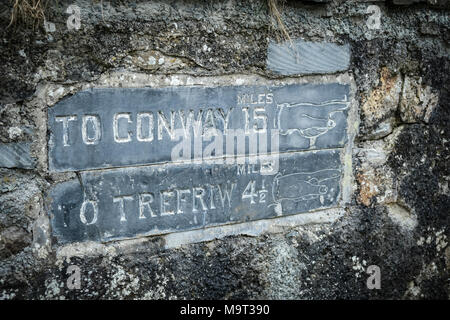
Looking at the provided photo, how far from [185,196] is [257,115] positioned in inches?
15.1

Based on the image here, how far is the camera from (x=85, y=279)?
151cm

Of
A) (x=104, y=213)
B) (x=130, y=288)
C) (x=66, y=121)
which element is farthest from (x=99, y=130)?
(x=130, y=288)

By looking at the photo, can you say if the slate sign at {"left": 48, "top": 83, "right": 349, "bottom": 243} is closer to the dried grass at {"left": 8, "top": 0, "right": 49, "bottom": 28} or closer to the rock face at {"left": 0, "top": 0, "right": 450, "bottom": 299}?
the rock face at {"left": 0, "top": 0, "right": 450, "bottom": 299}

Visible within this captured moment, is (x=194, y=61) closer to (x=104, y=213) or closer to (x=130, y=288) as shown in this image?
(x=104, y=213)

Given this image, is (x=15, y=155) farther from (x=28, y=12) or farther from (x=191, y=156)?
(x=191, y=156)

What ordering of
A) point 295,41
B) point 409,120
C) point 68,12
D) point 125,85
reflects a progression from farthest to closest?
point 409,120, point 295,41, point 125,85, point 68,12

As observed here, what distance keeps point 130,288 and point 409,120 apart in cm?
126

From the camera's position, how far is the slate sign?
1.46 m

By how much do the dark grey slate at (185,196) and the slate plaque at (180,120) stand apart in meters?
0.05

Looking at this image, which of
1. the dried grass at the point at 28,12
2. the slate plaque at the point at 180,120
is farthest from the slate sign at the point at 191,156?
the dried grass at the point at 28,12

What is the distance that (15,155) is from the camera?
1390 millimetres

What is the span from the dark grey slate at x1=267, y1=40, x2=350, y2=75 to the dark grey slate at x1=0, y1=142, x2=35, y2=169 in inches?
33.3

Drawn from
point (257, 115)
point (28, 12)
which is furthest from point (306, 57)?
point (28, 12)

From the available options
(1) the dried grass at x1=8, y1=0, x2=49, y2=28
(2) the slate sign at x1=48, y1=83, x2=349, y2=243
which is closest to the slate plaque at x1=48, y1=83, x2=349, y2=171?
(2) the slate sign at x1=48, y1=83, x2=349, y2=243
